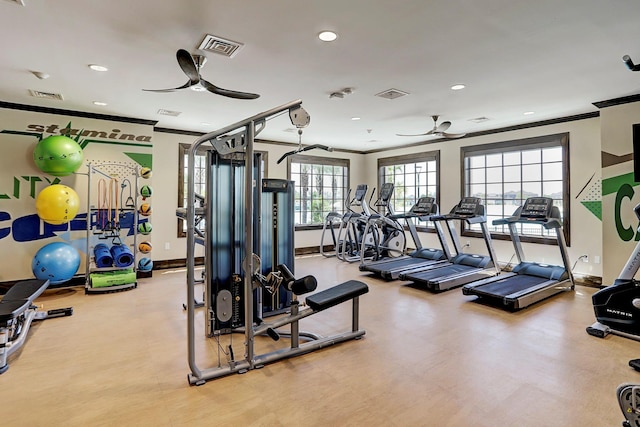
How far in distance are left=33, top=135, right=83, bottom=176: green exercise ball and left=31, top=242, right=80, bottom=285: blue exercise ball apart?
103cm

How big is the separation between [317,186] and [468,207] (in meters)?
4.07

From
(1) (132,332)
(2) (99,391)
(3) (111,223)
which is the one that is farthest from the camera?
(3) (111,223)

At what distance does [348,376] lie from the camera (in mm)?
2625

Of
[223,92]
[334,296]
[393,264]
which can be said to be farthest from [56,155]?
[393,264]

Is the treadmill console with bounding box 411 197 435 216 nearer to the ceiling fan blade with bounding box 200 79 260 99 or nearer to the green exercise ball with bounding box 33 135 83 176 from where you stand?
the ceiling fan blade with bounding box 200 79 260 99

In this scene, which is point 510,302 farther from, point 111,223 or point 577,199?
point 111,223

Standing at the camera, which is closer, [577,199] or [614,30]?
[614,30]

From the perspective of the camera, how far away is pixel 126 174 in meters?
5.66

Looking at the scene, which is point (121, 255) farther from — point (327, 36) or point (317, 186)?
point (317, 186)

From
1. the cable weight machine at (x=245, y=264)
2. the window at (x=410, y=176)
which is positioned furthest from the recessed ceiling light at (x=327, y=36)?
the window at (x=410, y=176)

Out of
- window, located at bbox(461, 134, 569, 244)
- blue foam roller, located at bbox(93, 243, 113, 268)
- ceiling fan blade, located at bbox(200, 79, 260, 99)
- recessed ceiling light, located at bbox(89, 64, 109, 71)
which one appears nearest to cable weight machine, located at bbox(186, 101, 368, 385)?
ceiling fan blade, located at bbox(200, 79, 260, 99)

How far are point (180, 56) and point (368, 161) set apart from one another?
730 centimetres

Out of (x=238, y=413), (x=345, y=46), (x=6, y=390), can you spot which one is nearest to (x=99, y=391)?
(x=6, y=390)

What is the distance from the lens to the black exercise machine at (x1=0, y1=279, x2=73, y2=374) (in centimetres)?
281
